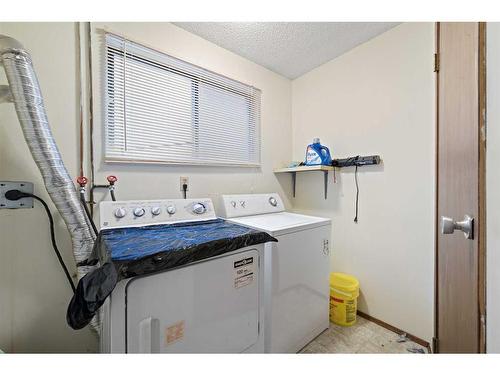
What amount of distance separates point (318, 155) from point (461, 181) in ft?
4.11

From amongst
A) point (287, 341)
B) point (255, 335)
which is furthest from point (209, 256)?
point (287, 341)

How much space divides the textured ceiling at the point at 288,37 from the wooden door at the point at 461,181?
82cm

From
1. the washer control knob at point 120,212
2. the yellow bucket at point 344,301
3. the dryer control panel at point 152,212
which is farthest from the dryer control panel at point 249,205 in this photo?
the yellow bucket at point 344,301

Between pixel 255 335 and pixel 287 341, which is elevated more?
pixel 255 335

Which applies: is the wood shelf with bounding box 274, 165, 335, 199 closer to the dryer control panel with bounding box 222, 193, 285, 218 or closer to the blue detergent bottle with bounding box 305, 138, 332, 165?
the blue detergent bottle with bounding box 305, 138, 332, 165

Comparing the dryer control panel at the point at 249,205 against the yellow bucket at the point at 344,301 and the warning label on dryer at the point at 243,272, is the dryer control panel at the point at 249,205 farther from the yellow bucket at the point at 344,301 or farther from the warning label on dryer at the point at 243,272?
the yellow bucket at the point at 344,301

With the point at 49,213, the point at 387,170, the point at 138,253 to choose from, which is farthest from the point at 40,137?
the point at 387,170

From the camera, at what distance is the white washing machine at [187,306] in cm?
79

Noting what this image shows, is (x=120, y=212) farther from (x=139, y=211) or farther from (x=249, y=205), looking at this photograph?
(x=249, y=205)

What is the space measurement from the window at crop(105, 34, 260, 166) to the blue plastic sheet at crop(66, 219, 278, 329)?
63 cm

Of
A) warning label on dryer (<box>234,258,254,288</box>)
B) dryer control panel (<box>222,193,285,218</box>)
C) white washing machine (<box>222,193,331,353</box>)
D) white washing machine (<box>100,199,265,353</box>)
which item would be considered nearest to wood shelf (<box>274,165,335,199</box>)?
dryer control panel (<box>222,193,285,218</box>)

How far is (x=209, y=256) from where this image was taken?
0.98m
